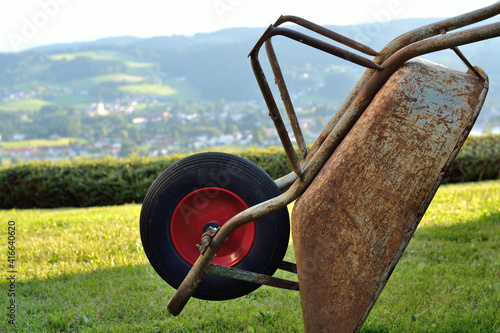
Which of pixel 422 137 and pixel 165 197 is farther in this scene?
pixel 165 197

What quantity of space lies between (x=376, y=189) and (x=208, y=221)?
0.97 metres

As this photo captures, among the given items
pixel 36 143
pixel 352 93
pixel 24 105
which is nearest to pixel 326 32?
pixel 352 93

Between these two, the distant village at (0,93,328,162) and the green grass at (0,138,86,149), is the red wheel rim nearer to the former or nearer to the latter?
the distant village at (0,93,328,162)

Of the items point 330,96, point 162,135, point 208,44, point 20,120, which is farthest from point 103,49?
point 330,96

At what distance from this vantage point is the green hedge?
8414 millimetres

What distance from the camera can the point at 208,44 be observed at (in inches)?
1328

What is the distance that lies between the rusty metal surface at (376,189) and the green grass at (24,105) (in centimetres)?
3019

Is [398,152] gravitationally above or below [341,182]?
above

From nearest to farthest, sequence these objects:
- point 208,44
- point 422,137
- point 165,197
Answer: point 422,137
point 165,197
point 208,44

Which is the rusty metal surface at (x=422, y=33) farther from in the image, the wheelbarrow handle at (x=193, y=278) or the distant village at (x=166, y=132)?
the distant village at (x=166, y=132)

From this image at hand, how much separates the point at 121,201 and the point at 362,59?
24.2 ft

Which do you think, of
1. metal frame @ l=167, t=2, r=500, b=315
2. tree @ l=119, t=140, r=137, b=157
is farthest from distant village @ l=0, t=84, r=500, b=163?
metal frame @ l=167, t=2, r=500, b=315

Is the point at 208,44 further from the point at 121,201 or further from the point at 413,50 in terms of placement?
the point at 413,50

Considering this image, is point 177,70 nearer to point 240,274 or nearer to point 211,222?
point 211,222
